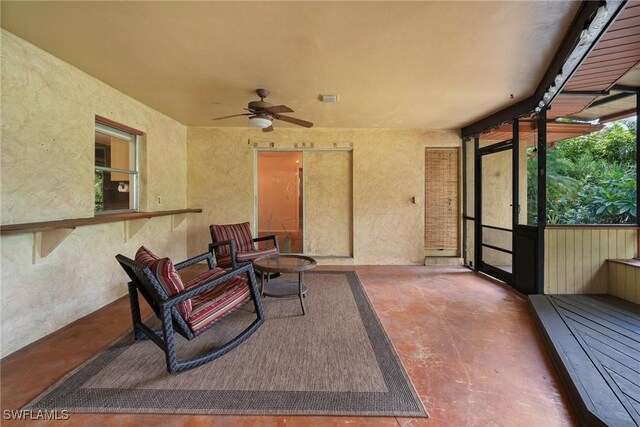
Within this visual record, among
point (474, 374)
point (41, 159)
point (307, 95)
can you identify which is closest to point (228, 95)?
point (307, 95)

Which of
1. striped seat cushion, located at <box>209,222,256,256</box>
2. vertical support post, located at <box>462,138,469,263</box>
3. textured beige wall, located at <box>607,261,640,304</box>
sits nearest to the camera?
textured beige wall, located at <box>607,261,640,304</box>

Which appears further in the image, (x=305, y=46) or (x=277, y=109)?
(x=277, y=109)

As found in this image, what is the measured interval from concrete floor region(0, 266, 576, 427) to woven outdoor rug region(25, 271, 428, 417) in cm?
7

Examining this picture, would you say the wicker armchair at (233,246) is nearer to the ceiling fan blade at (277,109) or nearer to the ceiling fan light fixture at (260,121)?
the ceiling fan light fixture at (260,121)

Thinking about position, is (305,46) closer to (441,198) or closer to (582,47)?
(582,47)

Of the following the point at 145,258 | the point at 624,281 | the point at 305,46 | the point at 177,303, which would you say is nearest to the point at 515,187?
the point at 624,281

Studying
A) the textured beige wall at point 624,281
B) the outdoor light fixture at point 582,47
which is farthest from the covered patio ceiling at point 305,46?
the textured beige wall at point 624,281

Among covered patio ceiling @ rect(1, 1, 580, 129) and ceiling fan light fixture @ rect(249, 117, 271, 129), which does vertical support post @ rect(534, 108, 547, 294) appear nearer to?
covered patio ceiling @ rect(1, 1, 580, 129)

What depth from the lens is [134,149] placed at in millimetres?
3609

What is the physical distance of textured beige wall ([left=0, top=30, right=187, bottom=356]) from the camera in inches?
80.5

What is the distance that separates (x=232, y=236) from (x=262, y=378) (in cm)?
242
